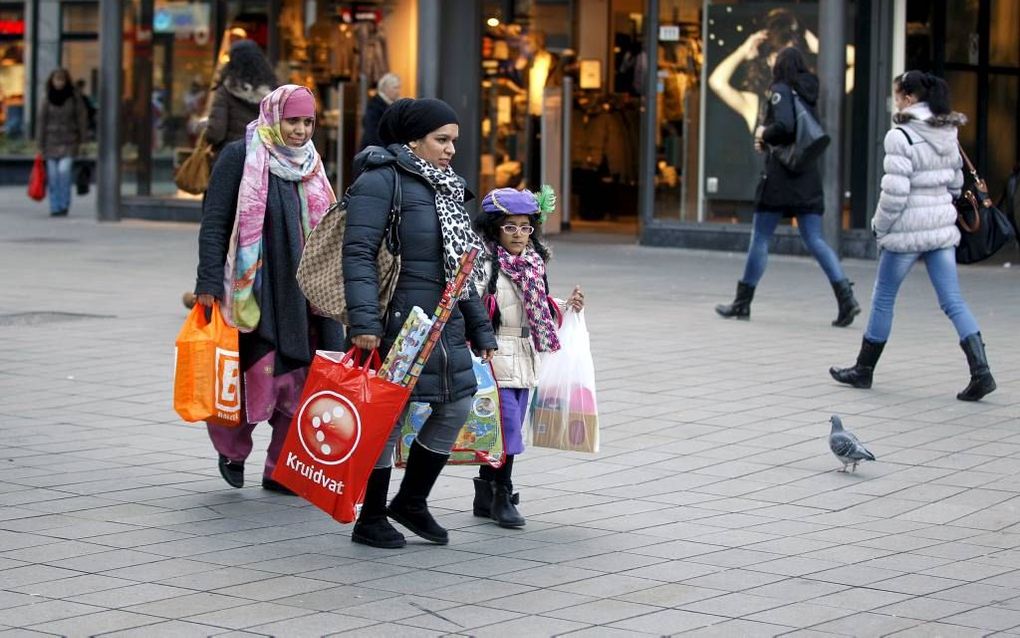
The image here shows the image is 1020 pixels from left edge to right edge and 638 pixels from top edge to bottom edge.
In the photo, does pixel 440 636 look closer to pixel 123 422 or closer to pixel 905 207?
pixel 123 422

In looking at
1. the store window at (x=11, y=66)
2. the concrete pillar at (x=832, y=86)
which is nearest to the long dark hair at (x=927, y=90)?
the concrete pillar at (x=832, y=86)

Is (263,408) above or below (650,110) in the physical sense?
below

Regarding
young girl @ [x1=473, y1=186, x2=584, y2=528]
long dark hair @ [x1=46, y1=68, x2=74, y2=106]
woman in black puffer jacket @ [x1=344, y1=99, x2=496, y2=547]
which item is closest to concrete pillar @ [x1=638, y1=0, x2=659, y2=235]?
long dark hair @ [x1=46, y1=68, x2=74, y2=106]

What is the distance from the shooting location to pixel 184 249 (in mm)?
18359

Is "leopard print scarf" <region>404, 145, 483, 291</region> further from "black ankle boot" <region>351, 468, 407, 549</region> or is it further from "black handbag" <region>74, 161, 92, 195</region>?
"black handbag" <region>74, 161, 92, 195</region>

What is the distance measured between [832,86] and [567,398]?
10843mm

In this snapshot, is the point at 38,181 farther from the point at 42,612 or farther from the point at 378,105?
the point at 42,612

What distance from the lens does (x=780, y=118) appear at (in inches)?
503

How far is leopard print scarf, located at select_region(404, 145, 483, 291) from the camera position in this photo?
6191 millimetres

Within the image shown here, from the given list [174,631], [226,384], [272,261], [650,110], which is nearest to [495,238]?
[272,261]

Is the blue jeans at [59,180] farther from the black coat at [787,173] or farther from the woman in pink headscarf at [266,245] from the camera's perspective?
the woman in pink headscarf at [266,245]

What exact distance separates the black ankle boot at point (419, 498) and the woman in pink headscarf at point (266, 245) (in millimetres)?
874

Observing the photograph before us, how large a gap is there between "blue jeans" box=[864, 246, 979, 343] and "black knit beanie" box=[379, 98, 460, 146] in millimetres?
4325

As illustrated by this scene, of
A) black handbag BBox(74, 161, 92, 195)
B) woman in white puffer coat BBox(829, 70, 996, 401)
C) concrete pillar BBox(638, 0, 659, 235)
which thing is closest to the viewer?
woman in white puffer coat BBox(829, 70, 996, 401)
